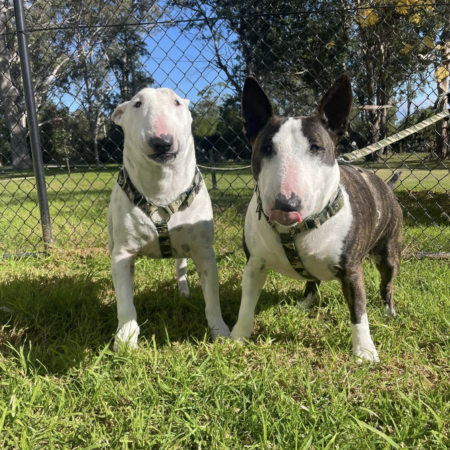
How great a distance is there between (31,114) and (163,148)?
2.14m

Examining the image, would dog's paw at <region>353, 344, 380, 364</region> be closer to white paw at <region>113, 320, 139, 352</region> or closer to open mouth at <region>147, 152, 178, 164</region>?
white paw at <region>113, 320, 139, 352</region>

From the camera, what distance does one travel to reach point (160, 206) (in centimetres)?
187

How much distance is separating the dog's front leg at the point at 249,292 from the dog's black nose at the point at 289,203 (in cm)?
59

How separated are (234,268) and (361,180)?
4.66 ft

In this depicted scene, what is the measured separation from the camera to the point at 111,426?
1.43m

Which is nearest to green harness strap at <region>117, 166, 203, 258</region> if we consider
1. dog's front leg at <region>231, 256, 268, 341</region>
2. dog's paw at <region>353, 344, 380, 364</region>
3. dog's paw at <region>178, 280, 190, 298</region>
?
dog's front leg at <region>231, 256, 268, 341</region>

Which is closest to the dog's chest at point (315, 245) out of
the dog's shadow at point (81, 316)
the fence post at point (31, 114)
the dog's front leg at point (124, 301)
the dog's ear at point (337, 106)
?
the dog's ear at point (337, 106)

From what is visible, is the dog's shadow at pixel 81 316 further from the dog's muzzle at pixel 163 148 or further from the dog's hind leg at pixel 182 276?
the dog's muzzle at pixel 163 148

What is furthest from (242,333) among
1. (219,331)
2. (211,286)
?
(211,286)

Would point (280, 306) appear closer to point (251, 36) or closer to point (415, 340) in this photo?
point (415, 340)

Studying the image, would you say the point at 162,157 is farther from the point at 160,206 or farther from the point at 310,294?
the point at 310,294

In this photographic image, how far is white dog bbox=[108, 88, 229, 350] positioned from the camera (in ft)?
5.70

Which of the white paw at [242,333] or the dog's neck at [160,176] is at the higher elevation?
the dog's neck at [160,176]

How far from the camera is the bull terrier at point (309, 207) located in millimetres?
1338
